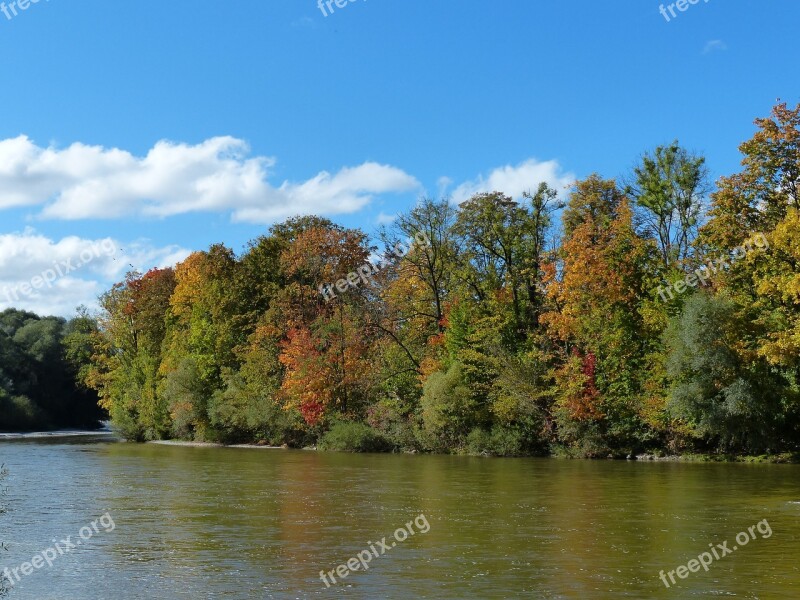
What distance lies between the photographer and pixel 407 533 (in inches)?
882

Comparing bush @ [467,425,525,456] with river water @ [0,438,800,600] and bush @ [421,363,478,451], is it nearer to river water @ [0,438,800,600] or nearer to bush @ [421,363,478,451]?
bush @ [421,363,478,451]

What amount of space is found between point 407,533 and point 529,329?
35.1 meters

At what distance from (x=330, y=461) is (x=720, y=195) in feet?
81.7

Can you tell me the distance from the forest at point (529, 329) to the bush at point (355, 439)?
152mm

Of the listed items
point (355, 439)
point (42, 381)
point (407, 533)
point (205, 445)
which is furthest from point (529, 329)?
point (42, 381)

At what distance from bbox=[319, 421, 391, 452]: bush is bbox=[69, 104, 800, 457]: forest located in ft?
0.50

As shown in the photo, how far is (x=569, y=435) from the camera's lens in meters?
50.6

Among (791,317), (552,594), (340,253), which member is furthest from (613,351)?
(552,594)

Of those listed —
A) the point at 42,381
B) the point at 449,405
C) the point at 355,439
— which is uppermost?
the point at 42,381

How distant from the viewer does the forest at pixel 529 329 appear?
145 ft

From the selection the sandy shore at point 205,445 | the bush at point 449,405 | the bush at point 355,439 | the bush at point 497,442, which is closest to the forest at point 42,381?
the sandy shore at point 205,445

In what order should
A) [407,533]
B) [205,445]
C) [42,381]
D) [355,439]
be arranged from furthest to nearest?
[42,381] < [205,445] < [355,439] < [407,533]

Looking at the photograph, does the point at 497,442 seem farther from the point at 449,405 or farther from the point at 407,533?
the point at 407,533

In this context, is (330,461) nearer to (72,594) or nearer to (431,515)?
(431,515)
